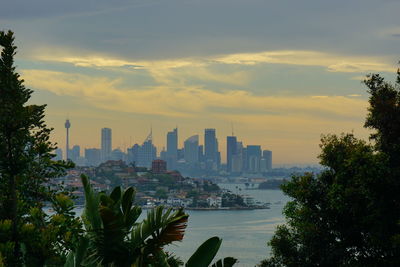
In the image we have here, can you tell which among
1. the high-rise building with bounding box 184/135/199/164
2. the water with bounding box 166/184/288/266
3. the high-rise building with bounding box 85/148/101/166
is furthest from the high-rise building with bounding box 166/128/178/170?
the water with bounding box 166/184/288/266

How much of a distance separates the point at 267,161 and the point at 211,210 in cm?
10251

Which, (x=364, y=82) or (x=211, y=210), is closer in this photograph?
(x=364, y=82)

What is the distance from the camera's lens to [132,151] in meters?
157

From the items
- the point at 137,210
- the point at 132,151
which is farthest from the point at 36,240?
the point at 132,151

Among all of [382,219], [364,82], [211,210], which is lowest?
[211,210]

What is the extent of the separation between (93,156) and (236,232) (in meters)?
116

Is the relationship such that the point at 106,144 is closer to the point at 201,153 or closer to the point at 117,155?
the point at 117,155

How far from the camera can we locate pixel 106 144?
16425 centimetres

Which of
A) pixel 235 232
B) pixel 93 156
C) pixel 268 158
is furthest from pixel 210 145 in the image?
pixel 235 232

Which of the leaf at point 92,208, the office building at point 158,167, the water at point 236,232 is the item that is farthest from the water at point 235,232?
the office building at point 158,167

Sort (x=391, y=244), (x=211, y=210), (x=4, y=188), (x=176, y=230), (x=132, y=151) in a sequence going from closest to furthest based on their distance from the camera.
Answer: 1. (x=176, y=230)
2. (x=4, y=188)
3. (x=391, y=244)
4. (x=211, y=210)
5. (x=132, y=151)

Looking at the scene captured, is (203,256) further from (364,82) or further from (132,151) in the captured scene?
(132,151)

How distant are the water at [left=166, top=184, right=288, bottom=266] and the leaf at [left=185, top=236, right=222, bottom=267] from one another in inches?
860

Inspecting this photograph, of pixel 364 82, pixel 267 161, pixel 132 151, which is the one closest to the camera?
pixel 364 82
